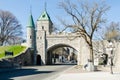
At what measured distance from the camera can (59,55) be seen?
5404 inches

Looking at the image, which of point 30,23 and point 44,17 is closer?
point 30,23

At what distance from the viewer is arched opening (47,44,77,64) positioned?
8461cm

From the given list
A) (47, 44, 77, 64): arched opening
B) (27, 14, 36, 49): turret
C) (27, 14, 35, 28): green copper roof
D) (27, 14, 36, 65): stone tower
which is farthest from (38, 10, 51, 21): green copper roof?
(47, 44, 77, 64): arched opening

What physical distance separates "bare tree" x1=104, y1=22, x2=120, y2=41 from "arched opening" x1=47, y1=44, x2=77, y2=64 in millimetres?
16286

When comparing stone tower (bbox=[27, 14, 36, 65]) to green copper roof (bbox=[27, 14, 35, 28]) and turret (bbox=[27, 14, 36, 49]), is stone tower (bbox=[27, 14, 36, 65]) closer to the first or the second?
turret (bbox=[27, 14, 36, 49])

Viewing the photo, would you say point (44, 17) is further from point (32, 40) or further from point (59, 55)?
point (59, 55)

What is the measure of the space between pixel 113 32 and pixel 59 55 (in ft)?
246

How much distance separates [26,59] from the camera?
7406 centimetres

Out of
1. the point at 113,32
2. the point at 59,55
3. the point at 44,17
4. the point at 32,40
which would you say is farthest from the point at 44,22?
the point at 59,55

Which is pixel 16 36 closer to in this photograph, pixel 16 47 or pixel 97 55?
pixel 16 47

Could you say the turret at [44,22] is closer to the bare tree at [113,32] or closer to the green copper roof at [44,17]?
the green copper roof at [44,17]

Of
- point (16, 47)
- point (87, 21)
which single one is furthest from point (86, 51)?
point (87, 21)

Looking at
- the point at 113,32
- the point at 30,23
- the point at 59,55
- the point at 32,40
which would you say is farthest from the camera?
the point at 59,55

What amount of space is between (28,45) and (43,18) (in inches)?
473
